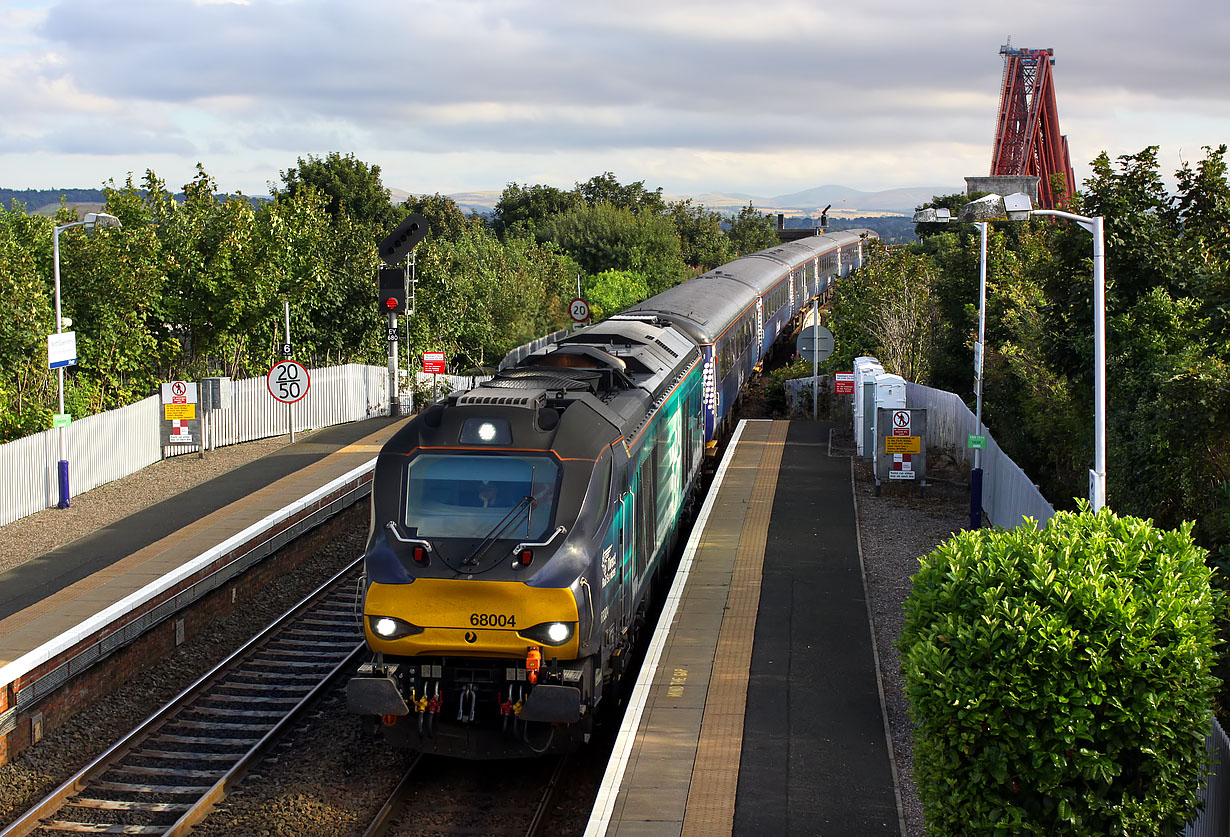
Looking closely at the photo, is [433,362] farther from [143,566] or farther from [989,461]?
[989,461]

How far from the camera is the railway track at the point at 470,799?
10.8 m

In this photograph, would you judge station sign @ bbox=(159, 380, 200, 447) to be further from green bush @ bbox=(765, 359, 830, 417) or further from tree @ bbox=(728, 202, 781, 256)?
tree @ bbox=(728, 202, 781, 256)

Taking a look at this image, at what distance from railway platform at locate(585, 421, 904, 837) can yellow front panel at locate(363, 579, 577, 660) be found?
1.59m

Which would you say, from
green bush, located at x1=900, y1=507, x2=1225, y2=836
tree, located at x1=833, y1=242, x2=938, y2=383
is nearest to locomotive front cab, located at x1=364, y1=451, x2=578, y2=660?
green bush, located at x1=900, y1=507, x2=1225, y2=836

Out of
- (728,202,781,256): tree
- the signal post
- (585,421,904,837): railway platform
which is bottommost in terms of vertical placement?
(585,421,904,837): railway platform

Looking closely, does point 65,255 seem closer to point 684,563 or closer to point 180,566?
point 180,566

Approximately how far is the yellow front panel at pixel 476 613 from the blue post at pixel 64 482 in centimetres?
1433

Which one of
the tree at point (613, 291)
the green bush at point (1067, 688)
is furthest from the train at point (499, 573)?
the tree at point (613, 291)

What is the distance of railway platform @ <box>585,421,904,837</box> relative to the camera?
10.1 m

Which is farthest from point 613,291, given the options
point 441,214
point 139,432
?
point 139,432

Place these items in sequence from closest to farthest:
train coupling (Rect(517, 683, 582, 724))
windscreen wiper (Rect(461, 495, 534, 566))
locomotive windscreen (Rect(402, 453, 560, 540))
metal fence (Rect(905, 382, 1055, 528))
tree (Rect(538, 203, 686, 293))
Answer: train coupling (Rect(517, 683, 582, 724)) → windscreen wiper (Rect(461, 495, 534, 566)) → locomotive windscreen (Rect(402, 453, 560, 540)) → metal fence (Rect(905, 382, 1055, 528)) → tree (Rect(538, 203, 686, 293))

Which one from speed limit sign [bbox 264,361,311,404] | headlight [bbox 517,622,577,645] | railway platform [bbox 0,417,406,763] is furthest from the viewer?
speed limit sign [bbox 264,361,311,404]

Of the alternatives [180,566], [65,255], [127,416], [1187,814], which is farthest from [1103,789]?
[65,255]

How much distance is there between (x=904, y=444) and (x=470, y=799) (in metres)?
14.2
